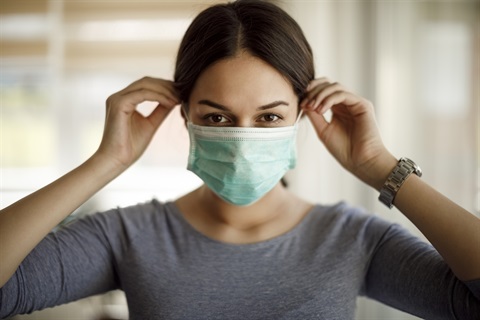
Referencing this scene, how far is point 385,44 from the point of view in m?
2.30

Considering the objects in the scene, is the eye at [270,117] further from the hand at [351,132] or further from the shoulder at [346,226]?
the shoulder at [346,226]

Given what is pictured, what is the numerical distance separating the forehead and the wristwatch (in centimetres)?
37

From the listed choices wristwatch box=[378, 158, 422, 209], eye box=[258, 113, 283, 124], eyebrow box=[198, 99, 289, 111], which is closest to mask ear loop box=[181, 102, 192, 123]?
eyebrow box=[198, 99, 289, 111]

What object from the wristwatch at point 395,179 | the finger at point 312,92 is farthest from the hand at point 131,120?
the wristwatch at point 395,179

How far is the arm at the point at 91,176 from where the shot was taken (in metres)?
1.10

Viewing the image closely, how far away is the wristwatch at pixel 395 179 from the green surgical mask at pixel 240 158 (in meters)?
0.29

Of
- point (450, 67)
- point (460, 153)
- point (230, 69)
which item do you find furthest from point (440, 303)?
point (450, 67)

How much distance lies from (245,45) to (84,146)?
93.2 inches

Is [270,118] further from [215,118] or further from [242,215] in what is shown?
[242,215]

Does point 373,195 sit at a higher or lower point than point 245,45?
lower

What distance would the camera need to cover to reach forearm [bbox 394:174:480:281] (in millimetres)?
1061

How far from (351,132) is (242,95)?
414 mm

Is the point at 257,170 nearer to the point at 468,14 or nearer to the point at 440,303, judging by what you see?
the point at 440,303

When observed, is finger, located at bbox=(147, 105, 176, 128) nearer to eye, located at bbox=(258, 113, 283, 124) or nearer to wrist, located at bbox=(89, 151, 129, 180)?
wrist, located at bbox=(89, 151, 129, 180)
